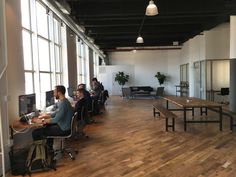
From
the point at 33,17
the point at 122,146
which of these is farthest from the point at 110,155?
the point at 33,17

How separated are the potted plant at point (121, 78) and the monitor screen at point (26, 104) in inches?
598

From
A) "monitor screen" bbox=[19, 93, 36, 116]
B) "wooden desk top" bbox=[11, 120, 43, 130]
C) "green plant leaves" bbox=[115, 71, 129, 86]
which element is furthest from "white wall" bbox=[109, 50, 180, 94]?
"wooden desk top" bbox=[11, 120, 43, 130]

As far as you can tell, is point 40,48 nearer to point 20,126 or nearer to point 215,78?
point 20,126

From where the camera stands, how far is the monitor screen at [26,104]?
15.9ft

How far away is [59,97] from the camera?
5.00m

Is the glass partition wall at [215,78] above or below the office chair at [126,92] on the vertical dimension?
above

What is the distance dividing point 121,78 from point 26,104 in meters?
15.5

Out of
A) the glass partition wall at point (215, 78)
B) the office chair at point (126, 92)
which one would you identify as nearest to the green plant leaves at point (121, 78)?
the office chair at point (126, 92)

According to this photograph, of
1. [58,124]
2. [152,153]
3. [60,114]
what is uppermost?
[60,114]

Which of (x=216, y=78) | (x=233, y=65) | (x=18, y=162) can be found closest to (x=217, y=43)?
(x=216, y=78)

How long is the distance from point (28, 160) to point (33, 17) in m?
3.94

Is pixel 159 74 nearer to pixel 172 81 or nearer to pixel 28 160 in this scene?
pixel 172 81

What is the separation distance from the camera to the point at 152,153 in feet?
17.2

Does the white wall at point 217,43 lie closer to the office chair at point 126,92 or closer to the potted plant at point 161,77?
the office chair at point 126,92
